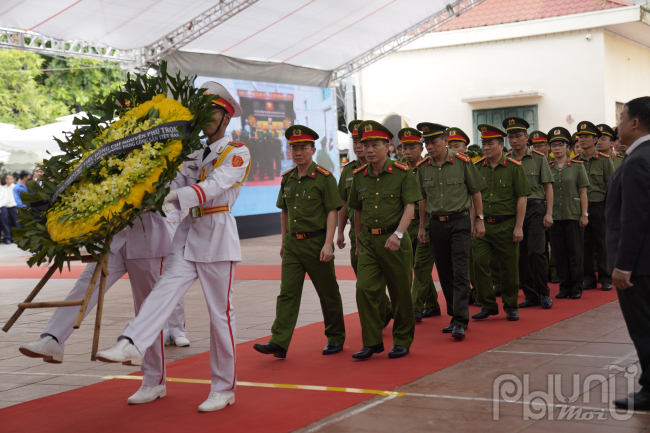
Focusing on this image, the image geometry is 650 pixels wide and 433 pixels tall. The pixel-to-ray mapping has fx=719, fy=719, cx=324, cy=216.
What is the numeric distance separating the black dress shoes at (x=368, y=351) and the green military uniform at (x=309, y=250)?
14.4 inches

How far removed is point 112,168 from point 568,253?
608 cm

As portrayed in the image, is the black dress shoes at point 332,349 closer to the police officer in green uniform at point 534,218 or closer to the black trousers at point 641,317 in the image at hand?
the black trousers at point 641,317

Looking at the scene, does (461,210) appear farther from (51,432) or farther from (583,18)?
(583,18)

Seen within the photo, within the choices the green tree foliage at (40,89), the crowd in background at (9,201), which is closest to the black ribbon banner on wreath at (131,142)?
the crowd in background at (9,201)

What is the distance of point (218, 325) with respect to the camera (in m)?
4.31

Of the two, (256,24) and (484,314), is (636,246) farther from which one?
(256,24)

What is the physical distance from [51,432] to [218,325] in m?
1.08

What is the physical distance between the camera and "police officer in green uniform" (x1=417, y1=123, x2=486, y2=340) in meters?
6.50

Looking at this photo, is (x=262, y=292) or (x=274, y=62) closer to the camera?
(x=262, y=292)

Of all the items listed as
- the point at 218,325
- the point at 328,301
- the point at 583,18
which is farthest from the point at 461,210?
the point at 583,18

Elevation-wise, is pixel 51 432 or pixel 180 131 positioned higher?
pixel 180 131

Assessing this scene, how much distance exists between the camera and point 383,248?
5.65 meters

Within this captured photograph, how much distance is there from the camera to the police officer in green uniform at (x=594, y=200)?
355 inches

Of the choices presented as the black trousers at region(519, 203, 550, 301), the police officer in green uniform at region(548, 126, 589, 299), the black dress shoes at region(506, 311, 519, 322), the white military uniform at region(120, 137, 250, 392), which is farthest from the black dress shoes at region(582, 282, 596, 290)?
the white military uniform at region(120, 137, 250, 392)
